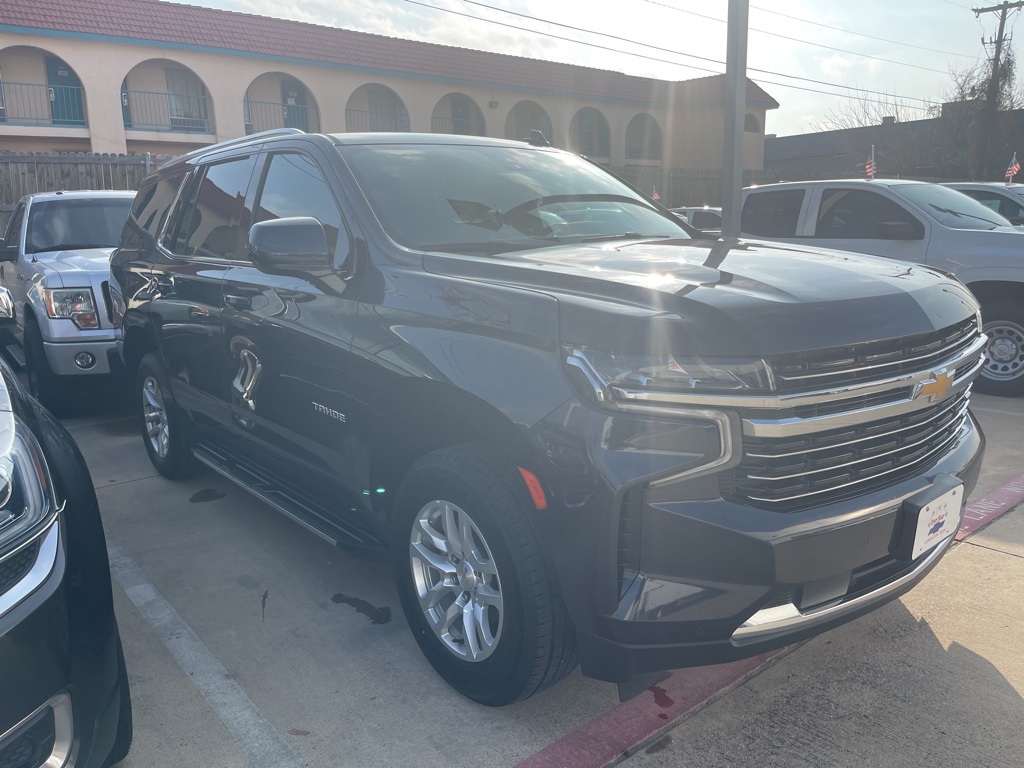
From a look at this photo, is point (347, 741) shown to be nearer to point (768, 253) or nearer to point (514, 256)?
point (514, 256)

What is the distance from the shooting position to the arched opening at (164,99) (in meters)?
28.3

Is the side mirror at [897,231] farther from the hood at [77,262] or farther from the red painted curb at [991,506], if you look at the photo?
the hood at [77,262]

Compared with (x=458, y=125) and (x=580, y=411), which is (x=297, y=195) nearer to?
(x=580, y=411)

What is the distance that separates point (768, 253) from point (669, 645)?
1.51 metres

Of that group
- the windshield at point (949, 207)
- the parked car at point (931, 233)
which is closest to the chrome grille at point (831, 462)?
the parked car at point (931, 233)

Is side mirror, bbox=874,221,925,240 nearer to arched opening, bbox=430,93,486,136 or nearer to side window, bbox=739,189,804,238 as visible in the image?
side window, bbox=739,189,804,238

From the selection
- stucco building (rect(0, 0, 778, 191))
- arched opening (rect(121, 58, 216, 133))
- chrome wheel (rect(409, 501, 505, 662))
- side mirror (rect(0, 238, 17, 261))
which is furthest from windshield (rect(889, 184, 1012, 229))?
arched opening (rect(121, 58, 216, 133))

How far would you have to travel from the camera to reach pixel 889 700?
2793 millimetres

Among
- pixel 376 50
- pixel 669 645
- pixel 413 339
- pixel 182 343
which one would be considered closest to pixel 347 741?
pixel 669 645

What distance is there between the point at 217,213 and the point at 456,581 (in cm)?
251

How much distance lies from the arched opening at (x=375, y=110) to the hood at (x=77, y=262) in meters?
25.3

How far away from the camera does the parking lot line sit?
8.68ft

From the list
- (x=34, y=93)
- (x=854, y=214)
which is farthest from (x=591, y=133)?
(x=854, y=214)

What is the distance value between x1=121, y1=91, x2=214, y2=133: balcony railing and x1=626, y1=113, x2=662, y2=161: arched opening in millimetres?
18287
